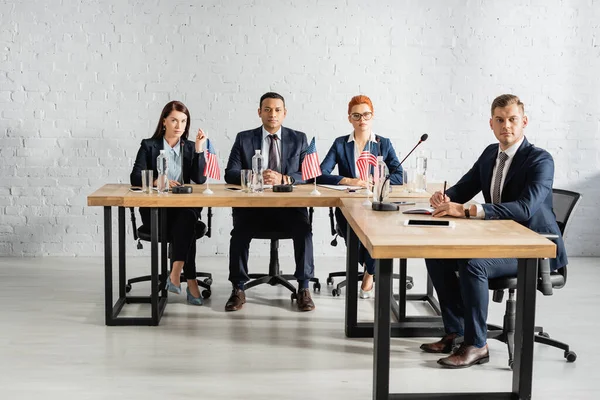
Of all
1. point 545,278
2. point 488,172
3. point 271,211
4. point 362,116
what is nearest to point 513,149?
point 488,172

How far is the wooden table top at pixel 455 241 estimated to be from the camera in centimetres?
295

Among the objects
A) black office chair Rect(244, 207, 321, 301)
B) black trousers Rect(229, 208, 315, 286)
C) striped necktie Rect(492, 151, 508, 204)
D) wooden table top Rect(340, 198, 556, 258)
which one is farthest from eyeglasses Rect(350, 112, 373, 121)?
wooden table top Rect(340, 198, 556, 258)

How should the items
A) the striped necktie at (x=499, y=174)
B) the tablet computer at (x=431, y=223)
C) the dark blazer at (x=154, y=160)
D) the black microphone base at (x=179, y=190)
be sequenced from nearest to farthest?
the tablet computer at (x=431, y=223), the striped necktie at (x=499, y=174), the black microphone base at (x=179, y=190), the dark blazer at (x=154, y=160)

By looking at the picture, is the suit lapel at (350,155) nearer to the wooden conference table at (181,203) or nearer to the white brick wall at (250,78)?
the wooden conference table at (181,203)

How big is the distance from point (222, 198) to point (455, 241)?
169 cm

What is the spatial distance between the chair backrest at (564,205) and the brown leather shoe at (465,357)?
0.74 m

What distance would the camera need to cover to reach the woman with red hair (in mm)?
5031

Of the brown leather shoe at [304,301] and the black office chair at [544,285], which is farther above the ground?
the black office chair at [544,285]

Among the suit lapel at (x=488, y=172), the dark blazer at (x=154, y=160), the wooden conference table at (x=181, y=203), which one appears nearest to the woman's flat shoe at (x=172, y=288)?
the wooden conference table at (x=181, y=203)

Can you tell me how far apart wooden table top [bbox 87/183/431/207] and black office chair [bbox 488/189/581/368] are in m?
0.77

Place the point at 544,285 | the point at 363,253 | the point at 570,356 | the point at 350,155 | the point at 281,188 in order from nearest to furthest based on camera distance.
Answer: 1. the point at 544,285
2. the point at 570,356
3. the point at 281,188
4. the point at 363,253
5. the point at 350,155

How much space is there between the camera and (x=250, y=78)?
6230 millimetres

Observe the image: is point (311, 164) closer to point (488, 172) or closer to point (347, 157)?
point (347, 157)

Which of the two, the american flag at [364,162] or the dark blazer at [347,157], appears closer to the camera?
the american flag at [364,162]
